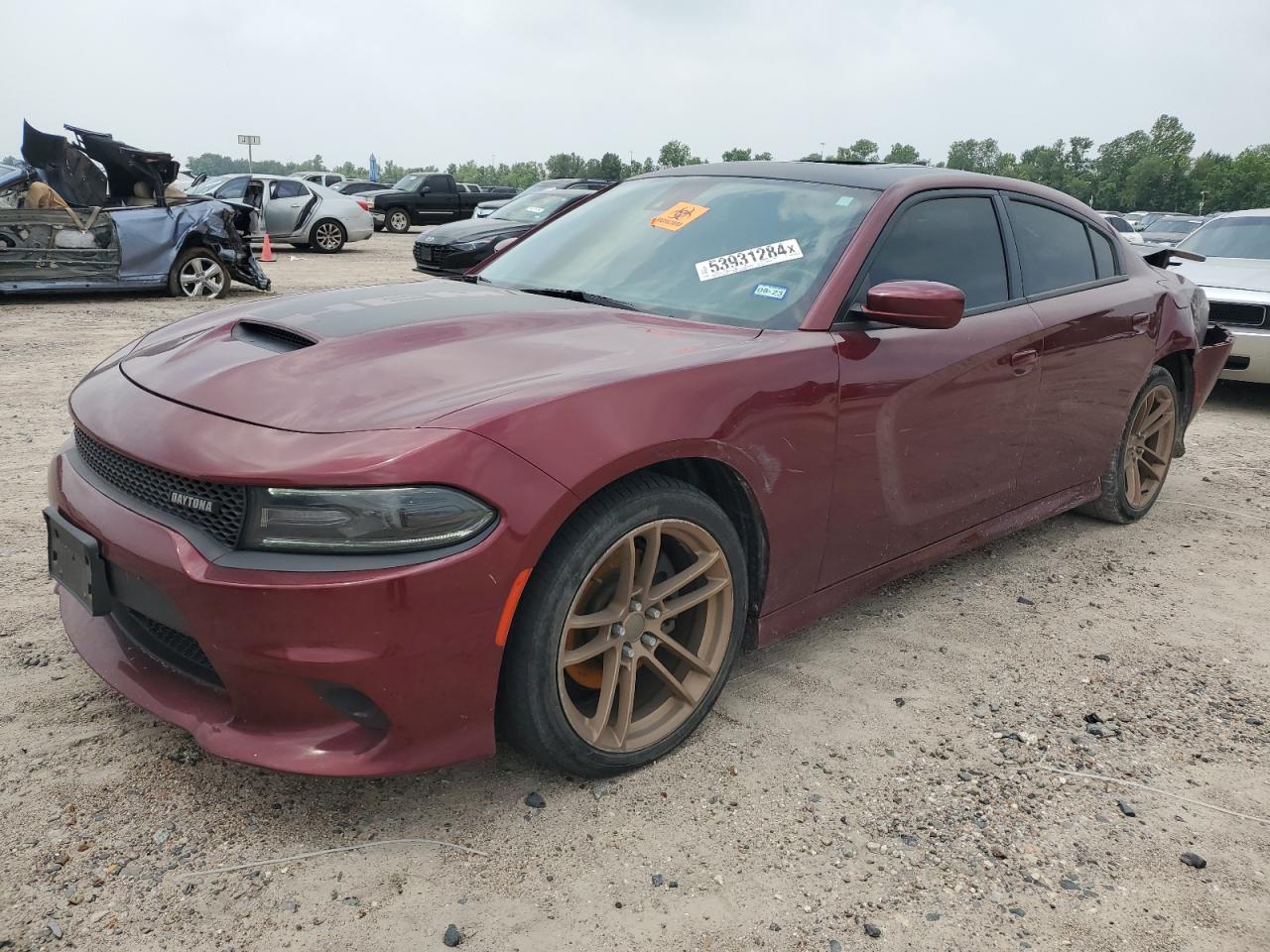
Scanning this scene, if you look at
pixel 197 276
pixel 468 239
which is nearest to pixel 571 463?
pixel 197 276

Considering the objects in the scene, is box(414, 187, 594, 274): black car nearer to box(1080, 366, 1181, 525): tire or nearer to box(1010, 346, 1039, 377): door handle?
box(1080, 366, 1181, 525): tire

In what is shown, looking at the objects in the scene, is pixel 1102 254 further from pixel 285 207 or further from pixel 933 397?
pixel 285 207

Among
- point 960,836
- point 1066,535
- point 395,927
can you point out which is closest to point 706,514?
point 960,836

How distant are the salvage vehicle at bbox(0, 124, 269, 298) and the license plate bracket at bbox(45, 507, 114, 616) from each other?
9.41 m

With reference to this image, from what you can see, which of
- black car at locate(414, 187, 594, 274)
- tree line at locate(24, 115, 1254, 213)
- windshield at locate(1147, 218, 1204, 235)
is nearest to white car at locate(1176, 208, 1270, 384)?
black car at locate(414, 187, 594, 274)

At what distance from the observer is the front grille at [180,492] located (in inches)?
80.7

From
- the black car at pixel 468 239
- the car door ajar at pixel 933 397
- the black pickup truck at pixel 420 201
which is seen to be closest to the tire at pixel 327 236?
the black car at pixel 468 239

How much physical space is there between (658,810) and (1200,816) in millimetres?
1363

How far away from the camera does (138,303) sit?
1116 centimetres

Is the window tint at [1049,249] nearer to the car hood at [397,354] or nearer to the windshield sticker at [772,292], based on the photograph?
the windshield sticker at [772,292]

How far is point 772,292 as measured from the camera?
2947 mm

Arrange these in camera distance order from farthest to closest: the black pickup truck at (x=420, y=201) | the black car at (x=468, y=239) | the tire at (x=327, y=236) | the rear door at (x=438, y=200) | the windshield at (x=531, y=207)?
the rear door at (x=438, y=200)
the black pickup truck at (x=420, y=201)
the tire at (x=327, y=236)
the windshield at (x=531, y=207)
the black car at (x=468, y=239)

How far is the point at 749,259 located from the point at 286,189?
1732 centimetres

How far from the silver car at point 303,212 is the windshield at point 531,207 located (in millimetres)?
4715
